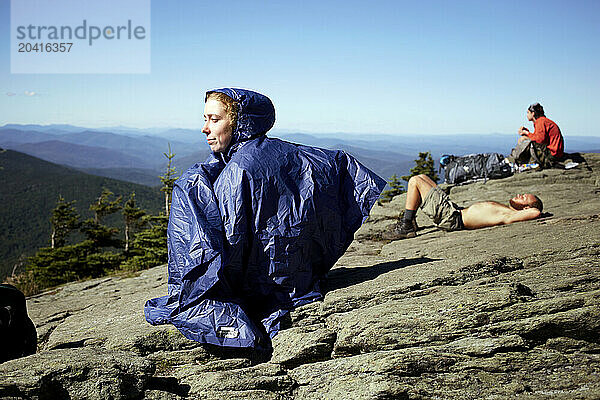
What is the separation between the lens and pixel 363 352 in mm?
3855

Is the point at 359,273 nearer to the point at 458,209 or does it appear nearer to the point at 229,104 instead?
the point at 229,104

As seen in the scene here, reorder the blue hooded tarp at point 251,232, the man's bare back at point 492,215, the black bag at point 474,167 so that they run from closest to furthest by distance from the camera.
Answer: the blue hooded tarp at point 251,232 → the man's bare back at point 492,215 → the black bag at point 474,167

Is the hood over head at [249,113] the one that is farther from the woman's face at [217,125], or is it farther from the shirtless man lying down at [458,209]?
the shirtless man lying down at [458,209]

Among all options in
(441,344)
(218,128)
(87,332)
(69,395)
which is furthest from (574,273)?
(87,332)

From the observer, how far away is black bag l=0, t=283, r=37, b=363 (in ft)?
12.5

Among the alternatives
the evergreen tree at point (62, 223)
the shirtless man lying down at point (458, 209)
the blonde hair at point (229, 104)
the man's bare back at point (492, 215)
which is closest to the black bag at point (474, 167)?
the shirtless man lying down at point (458, 209)

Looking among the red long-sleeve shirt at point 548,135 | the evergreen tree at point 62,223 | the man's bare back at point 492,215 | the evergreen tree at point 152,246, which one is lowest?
the evergreen tree at point 62,223

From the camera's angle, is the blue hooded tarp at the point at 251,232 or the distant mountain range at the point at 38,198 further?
the distant mountain range at the point at 38,198

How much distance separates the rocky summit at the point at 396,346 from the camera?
3.31m

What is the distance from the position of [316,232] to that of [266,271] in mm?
611

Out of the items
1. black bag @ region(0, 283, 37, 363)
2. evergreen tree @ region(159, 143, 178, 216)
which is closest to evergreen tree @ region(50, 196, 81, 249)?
evergreen tree @ region(159, 143, 178, 216)

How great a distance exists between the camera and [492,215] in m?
7.45

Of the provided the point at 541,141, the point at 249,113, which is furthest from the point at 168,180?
the point at 249,113

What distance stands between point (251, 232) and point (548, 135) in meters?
11.8
